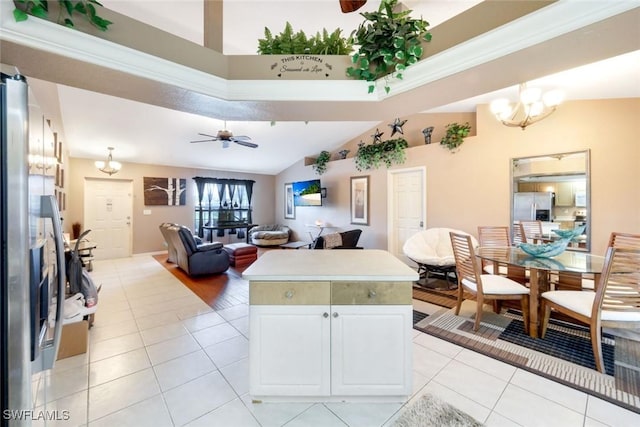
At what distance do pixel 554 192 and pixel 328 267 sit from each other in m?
3.86

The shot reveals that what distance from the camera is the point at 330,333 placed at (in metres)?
1.59

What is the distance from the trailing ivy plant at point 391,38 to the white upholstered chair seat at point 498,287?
7.54 feet

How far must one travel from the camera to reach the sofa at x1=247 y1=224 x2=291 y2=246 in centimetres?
789

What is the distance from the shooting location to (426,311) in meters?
3.16

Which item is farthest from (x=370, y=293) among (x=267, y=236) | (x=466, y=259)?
(x=267, y=236)

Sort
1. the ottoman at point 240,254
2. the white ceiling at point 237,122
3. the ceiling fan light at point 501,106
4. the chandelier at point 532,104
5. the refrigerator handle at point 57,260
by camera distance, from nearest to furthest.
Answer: the refrigerator handle at point 57,260
the white ceiling at point 237,122
the chandelier at point 532,104
the ceiling fan light at point 501,106
the ottoman at point 240,254

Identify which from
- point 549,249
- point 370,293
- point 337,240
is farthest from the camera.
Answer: point 337,240

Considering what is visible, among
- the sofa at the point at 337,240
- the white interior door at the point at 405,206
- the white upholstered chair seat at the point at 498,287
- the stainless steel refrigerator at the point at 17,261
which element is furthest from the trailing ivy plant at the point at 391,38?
the white interior door at the point at 405,206

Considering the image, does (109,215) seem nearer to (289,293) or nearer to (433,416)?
(289,293)

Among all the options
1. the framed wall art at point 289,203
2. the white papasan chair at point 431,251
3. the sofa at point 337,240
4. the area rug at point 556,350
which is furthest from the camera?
the framed wall art at point 289,203

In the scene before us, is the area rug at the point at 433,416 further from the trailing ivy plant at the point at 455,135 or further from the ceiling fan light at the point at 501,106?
the trailing ivy plant at the point at 455,135

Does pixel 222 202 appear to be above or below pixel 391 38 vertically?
Result: below

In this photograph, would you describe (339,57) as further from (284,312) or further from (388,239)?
(388,239)

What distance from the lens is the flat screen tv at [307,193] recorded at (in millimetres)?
6955
